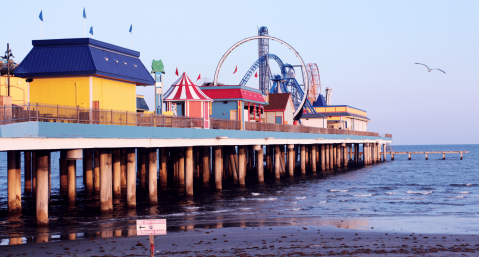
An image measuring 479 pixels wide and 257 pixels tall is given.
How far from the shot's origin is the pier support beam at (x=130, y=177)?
943 inches

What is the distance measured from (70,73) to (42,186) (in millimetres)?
6737

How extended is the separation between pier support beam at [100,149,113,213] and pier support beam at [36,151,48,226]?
9.99 feet

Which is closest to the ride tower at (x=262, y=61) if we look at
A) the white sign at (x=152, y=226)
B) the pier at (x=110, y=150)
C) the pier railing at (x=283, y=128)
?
the pier railing at (x=283, y=128)

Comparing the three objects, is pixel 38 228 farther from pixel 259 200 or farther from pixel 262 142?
pixel 262 142

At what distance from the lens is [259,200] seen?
3091 centimetres

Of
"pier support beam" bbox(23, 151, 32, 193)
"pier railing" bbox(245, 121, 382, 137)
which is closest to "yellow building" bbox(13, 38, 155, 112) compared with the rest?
"pier support beam" bbox(23, 151, 32, 193)

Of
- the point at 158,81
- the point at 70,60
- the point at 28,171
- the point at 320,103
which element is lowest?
the point at 28,171

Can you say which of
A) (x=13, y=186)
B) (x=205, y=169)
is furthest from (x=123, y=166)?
(x=13, y=186)

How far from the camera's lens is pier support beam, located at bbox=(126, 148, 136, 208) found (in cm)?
2395

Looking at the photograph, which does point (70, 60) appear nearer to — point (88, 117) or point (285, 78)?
point (88, 117)

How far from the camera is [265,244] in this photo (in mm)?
17125

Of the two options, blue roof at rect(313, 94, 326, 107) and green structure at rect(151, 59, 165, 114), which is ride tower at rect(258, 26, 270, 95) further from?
green structure at rect(151, 59, 165, 114)

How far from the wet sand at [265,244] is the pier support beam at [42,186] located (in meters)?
2.78

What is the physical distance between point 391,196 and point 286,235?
62.9 feet
